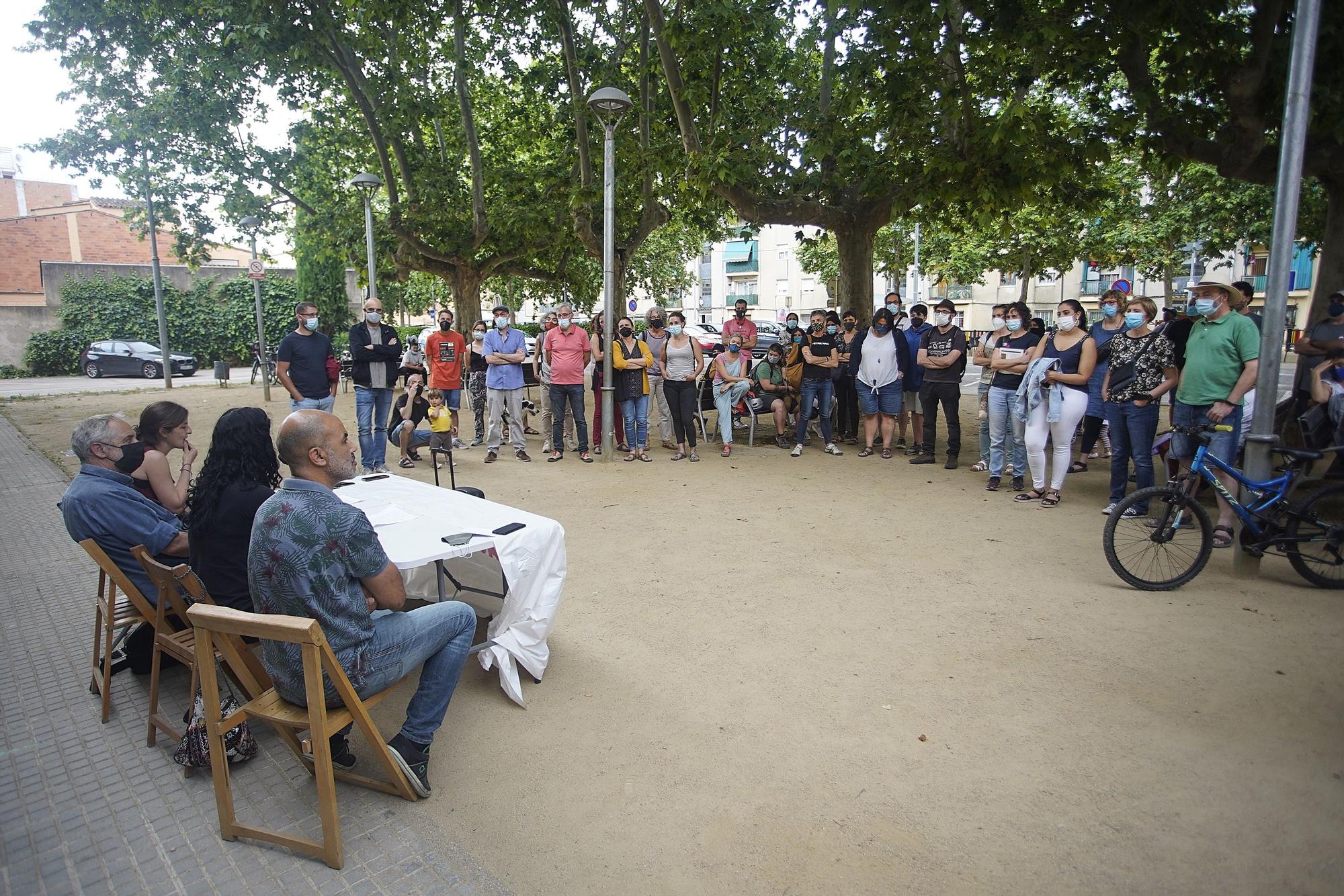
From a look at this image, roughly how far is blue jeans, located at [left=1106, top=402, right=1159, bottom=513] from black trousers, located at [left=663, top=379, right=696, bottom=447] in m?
4.85

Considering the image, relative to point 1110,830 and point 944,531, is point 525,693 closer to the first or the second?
point 1110,830

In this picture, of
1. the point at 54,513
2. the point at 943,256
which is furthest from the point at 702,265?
the point at 54,513

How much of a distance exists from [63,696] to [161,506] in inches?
42.0

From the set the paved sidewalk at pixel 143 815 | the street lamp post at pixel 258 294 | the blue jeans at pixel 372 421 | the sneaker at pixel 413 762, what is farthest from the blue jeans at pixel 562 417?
the street lamp post at pixel 258 294

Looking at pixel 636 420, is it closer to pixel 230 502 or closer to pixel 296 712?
pixel 230 502

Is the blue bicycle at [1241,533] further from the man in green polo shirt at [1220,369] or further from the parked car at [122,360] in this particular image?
the parked car at [122,360]

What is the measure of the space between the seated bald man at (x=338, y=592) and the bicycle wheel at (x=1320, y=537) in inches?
214

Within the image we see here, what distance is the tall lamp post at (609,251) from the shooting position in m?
9.73

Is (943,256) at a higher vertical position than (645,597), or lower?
higher

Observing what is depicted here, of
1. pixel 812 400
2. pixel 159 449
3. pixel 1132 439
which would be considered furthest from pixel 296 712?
pixel 812 400

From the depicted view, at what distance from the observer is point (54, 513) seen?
815 cm

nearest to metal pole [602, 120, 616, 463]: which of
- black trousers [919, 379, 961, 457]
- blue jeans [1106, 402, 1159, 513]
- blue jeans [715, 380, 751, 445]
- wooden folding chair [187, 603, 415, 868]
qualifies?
blue jeans [715, 380, 751, 445]

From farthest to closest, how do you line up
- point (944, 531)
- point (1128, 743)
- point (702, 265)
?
point (702, 265) < point (944, 531) < point (1128, 743)

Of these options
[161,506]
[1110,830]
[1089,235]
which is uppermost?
[1089,235]
